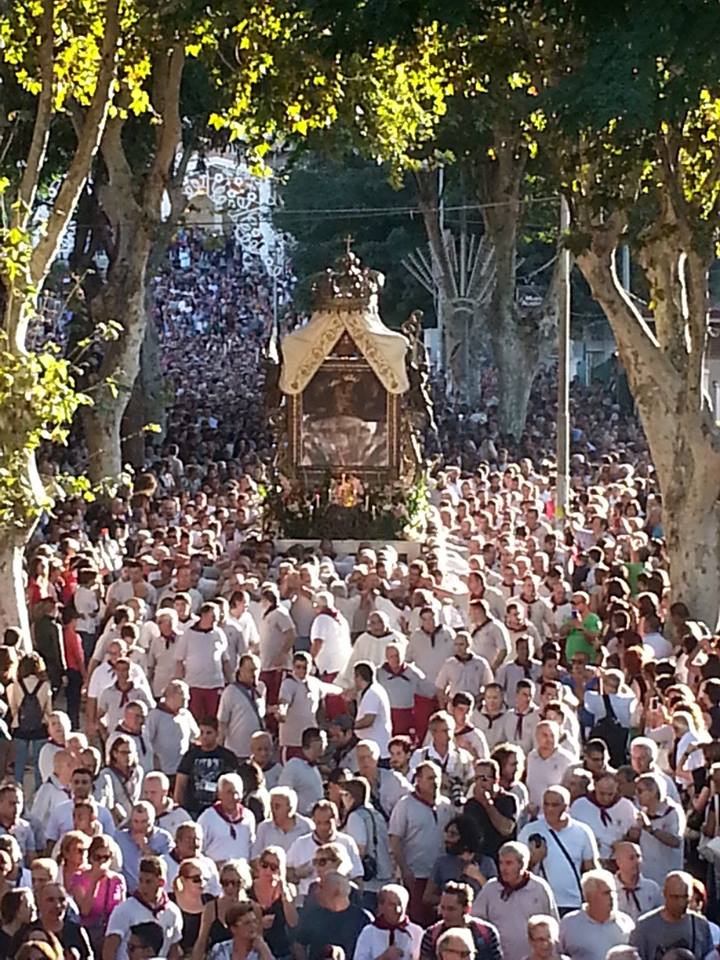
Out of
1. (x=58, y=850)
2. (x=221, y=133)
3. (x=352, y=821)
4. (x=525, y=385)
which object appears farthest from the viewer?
(x=525, y=385)

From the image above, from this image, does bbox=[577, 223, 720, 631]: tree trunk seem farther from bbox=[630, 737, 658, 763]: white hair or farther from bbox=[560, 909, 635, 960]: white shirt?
bbox=[560, 909, 635, 960]: white shirt

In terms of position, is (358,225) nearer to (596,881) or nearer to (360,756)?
(360,756)

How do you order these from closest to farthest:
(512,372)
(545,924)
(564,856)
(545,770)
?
(545,924)
(564,856)
(545,770)
(512,372)

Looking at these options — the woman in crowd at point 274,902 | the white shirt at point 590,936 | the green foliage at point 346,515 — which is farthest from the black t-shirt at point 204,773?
the green foliage at point 346,515

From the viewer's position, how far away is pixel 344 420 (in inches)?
1090

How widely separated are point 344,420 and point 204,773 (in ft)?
52.6

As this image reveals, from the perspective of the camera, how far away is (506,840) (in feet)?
35.1

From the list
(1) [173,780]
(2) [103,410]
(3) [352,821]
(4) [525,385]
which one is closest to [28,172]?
(1) [173,780]

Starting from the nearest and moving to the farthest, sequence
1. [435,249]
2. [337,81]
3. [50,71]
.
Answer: [50,71], [337,81], [435,249]

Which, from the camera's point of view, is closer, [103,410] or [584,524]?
[584,524]

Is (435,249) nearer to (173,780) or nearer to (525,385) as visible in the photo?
(525,385)

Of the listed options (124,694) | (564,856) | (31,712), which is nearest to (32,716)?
(31,712)

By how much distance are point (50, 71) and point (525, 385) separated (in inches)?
991

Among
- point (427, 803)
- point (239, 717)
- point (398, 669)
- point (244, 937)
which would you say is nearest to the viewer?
point (244, 937)
